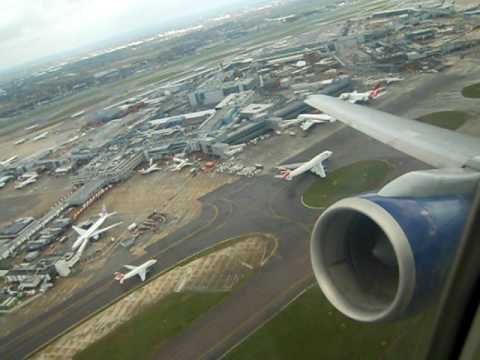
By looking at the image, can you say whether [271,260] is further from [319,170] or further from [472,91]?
[472,91]

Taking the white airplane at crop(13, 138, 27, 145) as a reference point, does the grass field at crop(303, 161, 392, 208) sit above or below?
above

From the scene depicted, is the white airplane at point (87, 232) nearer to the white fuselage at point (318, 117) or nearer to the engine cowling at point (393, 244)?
the white fuselage at point (318, 117)

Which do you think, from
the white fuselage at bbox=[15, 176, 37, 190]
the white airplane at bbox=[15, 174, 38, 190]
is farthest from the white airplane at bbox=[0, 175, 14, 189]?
the white fuselage at bbox=[15, 176, 37, 190]

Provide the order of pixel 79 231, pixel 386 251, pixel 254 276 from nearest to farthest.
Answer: pixel 386 251 < pixel 254 276 < pixel 79 231

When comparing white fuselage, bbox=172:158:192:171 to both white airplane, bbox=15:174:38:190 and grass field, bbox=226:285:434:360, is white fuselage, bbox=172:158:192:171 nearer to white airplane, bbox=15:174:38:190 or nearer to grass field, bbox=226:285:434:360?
white airplane, bbox=15:174:38:190

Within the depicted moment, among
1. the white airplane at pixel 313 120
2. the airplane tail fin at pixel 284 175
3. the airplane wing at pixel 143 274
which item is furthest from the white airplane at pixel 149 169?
the airplane wing at pixel 143 274

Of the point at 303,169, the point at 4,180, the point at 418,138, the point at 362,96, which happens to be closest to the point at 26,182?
the point at 4,180
